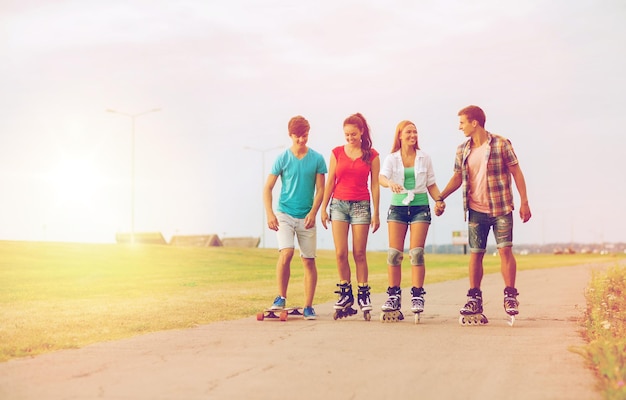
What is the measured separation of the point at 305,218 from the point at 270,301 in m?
4.08

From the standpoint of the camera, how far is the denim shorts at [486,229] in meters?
8.98

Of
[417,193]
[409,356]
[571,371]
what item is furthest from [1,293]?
[571,371]

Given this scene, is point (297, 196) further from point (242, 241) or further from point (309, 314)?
point (242, 241)

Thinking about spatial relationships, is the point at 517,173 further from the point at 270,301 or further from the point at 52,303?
the point at 52,303

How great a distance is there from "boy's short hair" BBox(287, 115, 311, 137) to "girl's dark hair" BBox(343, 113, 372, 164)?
0.45 m

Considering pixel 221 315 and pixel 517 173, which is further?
pixel 221 315

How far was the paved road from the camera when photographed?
5.24 metres

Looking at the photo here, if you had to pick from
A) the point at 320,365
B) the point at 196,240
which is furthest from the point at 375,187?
the point at 196,240

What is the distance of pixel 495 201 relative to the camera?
29.3ft

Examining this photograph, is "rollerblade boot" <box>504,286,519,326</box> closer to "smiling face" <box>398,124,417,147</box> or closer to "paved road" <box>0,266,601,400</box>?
"paved road" <box>0,266,601,400</box>

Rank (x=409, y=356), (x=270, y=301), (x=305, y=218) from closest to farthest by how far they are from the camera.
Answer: (x=409, y=356) < (x=305, y=218) < (x=270, y=301)

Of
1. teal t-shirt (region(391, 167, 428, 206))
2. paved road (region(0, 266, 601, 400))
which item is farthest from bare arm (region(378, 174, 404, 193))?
paved road (region(0, 266, 601, 400))

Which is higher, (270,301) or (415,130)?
(415,130)

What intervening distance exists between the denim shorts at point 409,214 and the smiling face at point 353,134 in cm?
83
